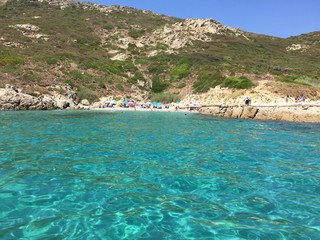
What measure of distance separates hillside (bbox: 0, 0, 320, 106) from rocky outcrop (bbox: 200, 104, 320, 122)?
27.6ft

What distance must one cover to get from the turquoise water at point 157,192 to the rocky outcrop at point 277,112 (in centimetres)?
1530

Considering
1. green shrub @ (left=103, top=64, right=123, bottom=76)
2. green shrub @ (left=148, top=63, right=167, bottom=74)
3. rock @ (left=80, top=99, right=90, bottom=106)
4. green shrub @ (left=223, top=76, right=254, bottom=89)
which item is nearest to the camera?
green shrub @ (left=223, top=76, right=254, bottom=89)

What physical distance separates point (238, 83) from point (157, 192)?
40235mm

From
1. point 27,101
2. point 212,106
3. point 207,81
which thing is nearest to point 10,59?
point 27,101

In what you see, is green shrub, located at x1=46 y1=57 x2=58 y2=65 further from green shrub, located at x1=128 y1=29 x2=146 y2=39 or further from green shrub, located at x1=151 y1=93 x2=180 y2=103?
green shrub, located at x1=128 y1=29 x2=146 y2=39

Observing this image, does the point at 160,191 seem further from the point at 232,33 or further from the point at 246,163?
the point at 232,33

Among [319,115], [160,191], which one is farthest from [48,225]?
[319,115]

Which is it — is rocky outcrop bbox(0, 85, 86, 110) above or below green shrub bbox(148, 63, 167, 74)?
below

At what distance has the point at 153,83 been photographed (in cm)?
6247

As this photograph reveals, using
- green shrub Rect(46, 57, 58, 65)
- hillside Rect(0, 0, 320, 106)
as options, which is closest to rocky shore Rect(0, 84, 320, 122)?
hillside Rect(0, 0, 320, 106)

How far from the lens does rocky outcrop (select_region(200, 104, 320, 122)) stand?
2627cm

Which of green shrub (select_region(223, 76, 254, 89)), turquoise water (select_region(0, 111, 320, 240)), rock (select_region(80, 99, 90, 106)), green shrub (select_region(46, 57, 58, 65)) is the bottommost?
rock (select_region(80, 99, 90, 106))

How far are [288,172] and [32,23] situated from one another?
84.5m

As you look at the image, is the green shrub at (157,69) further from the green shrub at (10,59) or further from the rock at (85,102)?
the green shrub at (10,59)
